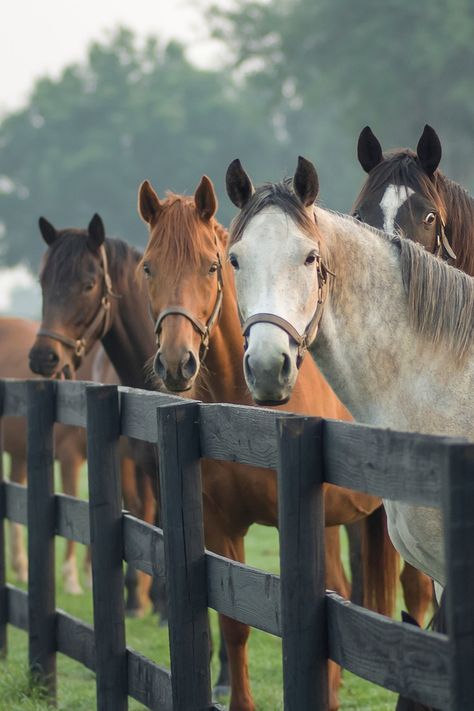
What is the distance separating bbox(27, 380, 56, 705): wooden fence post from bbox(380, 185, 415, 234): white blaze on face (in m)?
1.96

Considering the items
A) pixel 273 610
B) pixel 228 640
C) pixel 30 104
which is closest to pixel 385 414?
pixel 273 610

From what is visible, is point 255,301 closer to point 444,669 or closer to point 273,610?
point 273,610

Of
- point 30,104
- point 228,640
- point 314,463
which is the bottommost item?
point 228,640

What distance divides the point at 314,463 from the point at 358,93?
3484 centimetres

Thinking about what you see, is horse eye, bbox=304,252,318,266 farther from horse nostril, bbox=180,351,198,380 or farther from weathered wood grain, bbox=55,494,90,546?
weathered wood grain, bbox=55,494,90,546

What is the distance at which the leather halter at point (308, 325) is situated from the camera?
10.9ft

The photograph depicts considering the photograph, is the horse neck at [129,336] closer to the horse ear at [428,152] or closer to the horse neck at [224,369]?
the horse neck at [224,369]

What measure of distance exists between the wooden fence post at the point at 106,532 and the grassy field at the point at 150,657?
0.66 metres

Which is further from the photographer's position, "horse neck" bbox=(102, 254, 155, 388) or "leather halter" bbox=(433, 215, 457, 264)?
"horse neck" bbox=(102, 254, 155, 388)

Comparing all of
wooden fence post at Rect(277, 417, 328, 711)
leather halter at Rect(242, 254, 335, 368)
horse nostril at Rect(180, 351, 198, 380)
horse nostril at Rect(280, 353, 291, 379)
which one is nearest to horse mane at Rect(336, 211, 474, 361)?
leather halter at Rect(242, 254, 335, 368)

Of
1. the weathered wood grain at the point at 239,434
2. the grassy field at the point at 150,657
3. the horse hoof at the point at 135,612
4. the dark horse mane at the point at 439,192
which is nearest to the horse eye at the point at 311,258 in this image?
the weathered wood grain at the point at 239,434

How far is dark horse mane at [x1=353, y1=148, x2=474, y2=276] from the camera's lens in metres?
4.68

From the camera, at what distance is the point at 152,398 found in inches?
163

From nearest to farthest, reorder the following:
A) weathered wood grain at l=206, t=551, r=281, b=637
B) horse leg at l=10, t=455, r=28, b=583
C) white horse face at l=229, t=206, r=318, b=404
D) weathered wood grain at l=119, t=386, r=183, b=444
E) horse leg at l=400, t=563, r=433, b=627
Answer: weathered wood grain at l=206, t=551, r=281, b=637, white horse face at l=229, t=206, r=318, b=404, weathered wood grain at l=119, t=386, r=183, b=444, horse leg at l=400, t=563, r=433, b=627, horse leg at l=10, t=455, r=28, b=583
